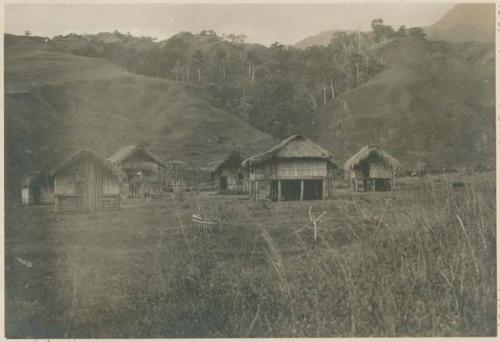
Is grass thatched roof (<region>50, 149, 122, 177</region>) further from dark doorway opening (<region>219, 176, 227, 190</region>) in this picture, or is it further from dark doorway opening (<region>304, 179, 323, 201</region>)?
dark doorway opening (<region>219, 176, 227, 190</region>)

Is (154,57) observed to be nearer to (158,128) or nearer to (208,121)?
(158,128)

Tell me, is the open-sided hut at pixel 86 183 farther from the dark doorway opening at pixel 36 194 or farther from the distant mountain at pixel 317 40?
the distant mountain at pixel 317 40

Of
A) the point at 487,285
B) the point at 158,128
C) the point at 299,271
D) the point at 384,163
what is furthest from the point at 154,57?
the point at 487,285

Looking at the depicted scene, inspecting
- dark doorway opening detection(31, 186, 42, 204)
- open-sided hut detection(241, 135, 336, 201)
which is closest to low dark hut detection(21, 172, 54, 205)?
dark doorway opening detection(31, 186, 42, 204)

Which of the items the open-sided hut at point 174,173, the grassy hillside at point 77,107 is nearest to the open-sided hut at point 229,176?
the open-sided hut at point 174,173

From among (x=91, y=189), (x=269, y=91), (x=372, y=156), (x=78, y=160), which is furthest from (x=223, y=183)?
(x=78, y=160)

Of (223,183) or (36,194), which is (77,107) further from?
(223,183)
